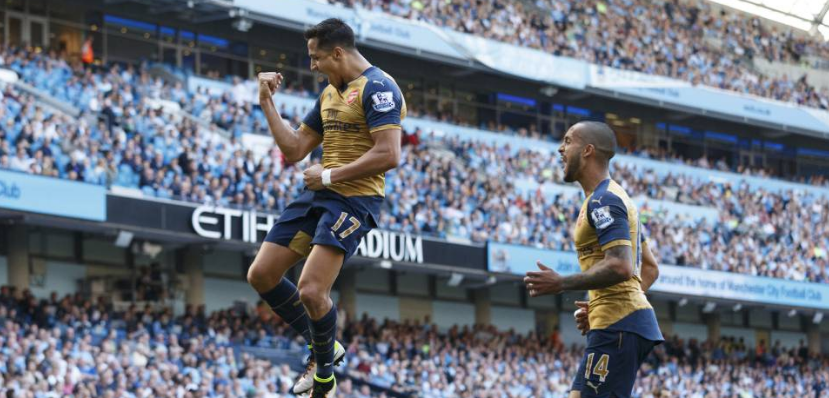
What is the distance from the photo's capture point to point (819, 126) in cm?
5525

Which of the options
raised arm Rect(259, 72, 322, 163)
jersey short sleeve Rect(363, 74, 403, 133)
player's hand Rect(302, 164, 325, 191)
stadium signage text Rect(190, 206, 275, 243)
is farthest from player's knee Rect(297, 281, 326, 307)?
stadium signage text Rect(190, 206, 275, 243)

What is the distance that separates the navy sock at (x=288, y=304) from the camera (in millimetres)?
9195

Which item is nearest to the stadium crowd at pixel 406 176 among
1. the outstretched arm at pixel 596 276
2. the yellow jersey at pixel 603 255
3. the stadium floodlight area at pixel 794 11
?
the stadium floodlight area at pixel 794 11

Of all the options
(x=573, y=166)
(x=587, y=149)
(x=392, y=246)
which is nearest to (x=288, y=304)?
(x=573, y=166)

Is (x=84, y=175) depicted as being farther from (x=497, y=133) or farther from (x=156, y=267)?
(x=497, y=133)

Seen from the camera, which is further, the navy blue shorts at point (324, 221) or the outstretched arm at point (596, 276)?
the navy blue shorts at point (324, 221)

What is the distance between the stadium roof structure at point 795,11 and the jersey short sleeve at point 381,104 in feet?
178

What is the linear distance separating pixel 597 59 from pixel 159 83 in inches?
796

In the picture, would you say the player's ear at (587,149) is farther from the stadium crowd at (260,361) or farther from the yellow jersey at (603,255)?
the stadium crowd at (260,361)

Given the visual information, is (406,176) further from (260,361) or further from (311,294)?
(311,294)

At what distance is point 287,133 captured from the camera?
9484 millimetres

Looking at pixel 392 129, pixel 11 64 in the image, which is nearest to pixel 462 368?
pixel 11 64

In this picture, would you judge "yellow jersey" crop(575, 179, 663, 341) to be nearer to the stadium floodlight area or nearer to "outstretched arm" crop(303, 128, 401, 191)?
"outstretched arm" crop(303, 128, 401, 191)

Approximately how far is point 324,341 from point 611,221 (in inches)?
83.4
